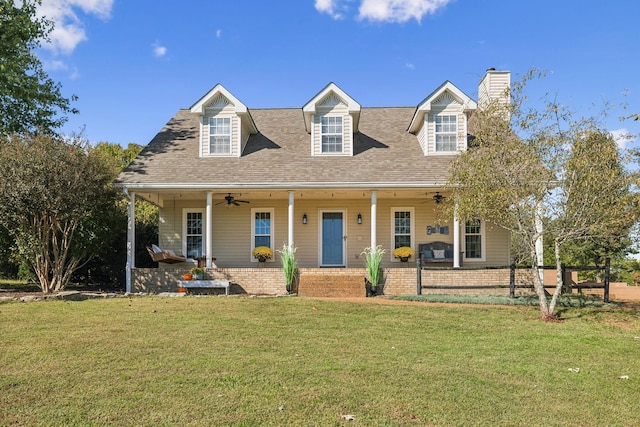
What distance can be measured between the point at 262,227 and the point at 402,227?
487cm

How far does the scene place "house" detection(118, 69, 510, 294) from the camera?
14.0 metres

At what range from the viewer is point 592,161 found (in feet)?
29.9

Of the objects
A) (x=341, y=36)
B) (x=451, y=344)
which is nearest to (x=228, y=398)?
(x=451, y=344)

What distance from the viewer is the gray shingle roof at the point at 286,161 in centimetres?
1409

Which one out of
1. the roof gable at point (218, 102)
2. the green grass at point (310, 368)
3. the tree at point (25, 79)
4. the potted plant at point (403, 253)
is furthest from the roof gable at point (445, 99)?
the tree at point (25, 79)

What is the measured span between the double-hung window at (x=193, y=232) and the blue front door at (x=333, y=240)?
425 centimetres

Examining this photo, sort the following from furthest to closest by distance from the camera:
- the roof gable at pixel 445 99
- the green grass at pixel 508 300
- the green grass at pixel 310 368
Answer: the roof gable at pixel 445 99 < the green grass at pixel 508 300 < the green grass at pixel 310 368

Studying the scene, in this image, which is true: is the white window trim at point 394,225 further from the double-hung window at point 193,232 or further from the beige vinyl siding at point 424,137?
the double-hung window at point 193,232

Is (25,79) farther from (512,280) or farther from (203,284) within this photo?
(512,280)

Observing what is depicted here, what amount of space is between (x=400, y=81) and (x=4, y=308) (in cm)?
1222

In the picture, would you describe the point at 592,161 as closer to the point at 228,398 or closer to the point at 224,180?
the point at 228,398

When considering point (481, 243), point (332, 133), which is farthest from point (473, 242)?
point (332, 133)

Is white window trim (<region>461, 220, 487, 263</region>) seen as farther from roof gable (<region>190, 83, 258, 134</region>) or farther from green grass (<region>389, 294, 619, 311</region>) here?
roof gable (<region>190, 83, 258, 134</region>)

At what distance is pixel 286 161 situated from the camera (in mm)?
15289
